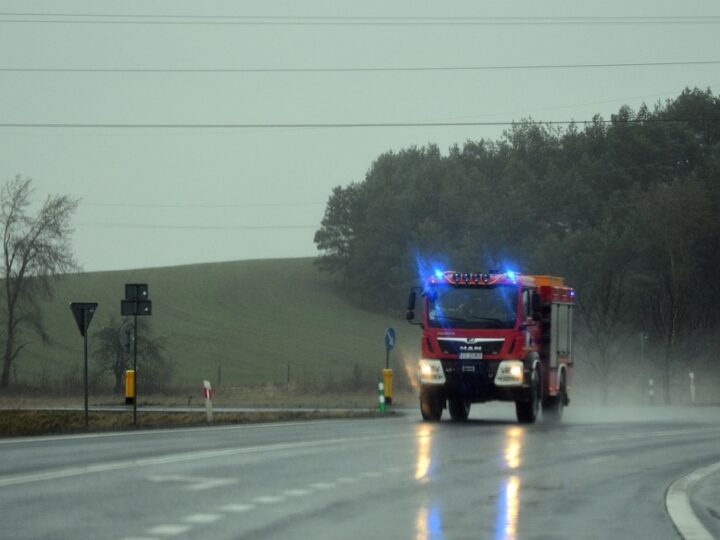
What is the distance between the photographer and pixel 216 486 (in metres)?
15.7

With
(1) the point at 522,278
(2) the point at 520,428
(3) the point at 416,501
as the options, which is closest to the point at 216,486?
(3) the point at 416,501

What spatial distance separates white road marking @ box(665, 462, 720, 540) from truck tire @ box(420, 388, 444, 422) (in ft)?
45.0

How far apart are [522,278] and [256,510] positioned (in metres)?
19.9

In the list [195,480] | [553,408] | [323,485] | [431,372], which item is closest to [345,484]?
[323,485]

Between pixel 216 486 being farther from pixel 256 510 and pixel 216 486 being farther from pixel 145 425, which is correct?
pixel 145 425

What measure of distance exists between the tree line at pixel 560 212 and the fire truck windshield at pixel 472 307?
1364 inches

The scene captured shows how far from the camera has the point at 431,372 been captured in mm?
32594

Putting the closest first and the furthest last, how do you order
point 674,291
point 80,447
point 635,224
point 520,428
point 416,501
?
point 416,501 < point 80,447 < point 520,428 < point 674,291 < point 635,224

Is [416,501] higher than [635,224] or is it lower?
lower

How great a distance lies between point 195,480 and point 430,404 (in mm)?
17099

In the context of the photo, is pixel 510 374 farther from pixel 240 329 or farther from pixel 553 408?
pixel 240 329

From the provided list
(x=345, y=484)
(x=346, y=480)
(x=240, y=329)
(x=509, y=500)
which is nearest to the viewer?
(x=509, y=500)

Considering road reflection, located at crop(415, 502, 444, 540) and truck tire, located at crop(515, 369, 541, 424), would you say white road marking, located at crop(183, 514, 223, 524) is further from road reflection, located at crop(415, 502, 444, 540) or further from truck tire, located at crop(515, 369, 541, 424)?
truck tire, located at crop(515, 369, 541, 424)

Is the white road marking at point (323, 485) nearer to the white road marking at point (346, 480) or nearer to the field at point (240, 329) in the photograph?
the white road marking at point (346, 480)
